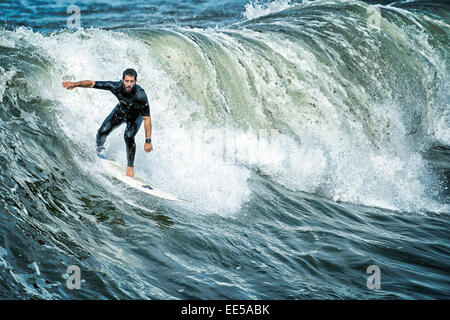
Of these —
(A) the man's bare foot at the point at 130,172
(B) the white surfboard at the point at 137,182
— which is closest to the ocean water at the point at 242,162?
(B) the white surfboard at the point at 137,182

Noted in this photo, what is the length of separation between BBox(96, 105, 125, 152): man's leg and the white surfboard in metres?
0.26

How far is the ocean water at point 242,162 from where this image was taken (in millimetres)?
5629

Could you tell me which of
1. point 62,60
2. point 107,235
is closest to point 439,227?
point 107,235

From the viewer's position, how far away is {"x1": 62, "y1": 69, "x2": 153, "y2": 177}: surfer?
706 centimetres

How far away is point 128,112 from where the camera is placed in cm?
748

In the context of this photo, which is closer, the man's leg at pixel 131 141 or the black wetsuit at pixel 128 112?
the black wetsuit at pixel 128 112

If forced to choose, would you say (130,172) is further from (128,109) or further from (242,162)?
(242,162)

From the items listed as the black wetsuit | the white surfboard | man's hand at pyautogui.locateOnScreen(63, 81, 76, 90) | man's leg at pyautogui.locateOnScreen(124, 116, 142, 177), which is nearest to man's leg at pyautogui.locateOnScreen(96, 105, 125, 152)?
the black wetsuit

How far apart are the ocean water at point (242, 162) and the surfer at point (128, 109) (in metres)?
0.41

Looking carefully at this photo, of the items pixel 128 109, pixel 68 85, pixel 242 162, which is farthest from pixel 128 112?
pixel 242 162

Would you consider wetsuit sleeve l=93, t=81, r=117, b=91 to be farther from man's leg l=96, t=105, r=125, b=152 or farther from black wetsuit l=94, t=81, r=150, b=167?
man's leg l=96, t=105, r=125, b=152

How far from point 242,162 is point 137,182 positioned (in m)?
2.78

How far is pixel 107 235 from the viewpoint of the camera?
5.99m

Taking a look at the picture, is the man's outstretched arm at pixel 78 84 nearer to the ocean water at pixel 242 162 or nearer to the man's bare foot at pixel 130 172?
the ocean water at pixel 242 162
